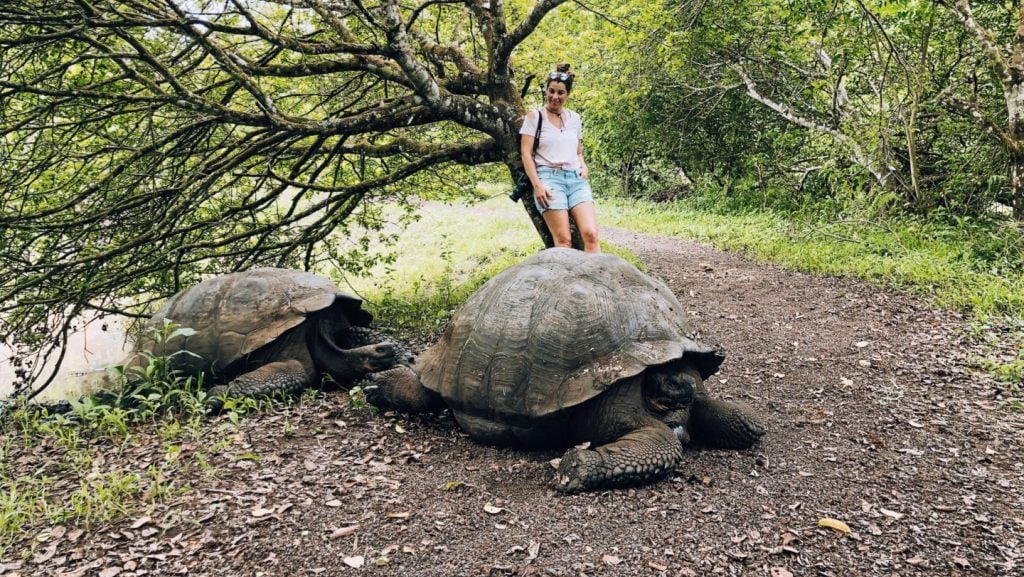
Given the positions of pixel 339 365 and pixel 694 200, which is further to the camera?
pixel 694 200

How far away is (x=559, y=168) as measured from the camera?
5504mm

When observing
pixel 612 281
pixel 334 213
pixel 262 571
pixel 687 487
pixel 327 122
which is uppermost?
pixel 327 122

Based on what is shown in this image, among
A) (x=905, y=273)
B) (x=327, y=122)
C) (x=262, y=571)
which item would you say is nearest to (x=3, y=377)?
(x=327, y=122)

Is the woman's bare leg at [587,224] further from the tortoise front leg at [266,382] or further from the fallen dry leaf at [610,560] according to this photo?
the fallen dry leaf at [610,560]

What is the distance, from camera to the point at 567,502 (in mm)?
3086

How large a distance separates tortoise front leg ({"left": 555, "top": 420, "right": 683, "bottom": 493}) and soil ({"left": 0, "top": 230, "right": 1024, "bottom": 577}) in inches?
2.8

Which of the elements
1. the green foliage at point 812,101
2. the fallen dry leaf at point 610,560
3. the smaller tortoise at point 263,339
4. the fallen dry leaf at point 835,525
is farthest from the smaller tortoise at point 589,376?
the green foliage at point 812,101

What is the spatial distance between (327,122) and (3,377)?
22.0 ft

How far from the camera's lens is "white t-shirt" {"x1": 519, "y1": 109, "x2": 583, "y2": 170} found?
211 inches

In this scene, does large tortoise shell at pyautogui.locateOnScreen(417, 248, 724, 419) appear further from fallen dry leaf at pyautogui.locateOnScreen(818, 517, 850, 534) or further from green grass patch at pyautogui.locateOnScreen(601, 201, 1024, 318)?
green grass patch at pyautogui.locateOnScreen(601, 201, 1024, 318)

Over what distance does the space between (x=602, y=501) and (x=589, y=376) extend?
2.16ft

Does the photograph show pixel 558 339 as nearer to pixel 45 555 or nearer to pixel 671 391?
pixel 671 391

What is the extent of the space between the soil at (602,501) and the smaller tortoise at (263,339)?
407 mm

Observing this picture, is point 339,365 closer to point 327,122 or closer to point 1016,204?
A: point 327,122
